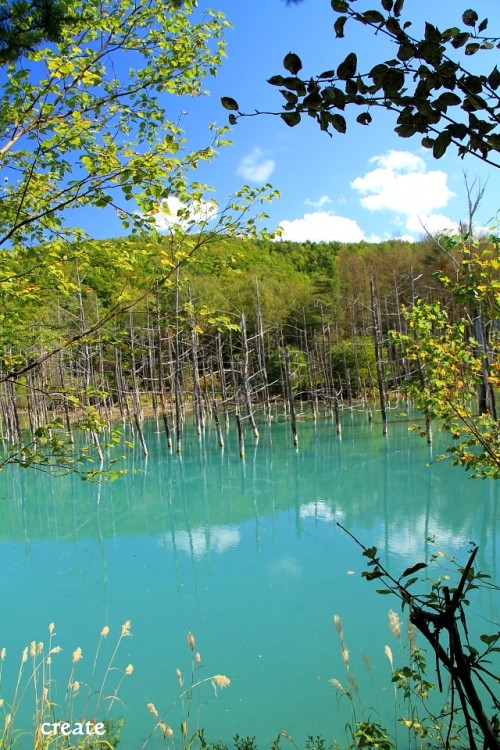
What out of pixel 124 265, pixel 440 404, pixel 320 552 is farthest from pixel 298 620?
pixel 124 265

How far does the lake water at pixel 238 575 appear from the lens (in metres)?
3.92

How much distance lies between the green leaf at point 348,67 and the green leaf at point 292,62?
71 mm

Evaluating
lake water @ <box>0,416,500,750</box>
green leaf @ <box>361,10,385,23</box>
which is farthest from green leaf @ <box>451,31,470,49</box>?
lake water @ <box>0,416,500,750</box>

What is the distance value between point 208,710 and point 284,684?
25.4 inches

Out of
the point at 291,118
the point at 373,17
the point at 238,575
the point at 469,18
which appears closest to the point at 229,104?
the point at 291,118

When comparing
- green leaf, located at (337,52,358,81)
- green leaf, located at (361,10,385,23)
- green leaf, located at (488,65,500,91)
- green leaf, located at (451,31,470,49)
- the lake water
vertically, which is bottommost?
the lake water

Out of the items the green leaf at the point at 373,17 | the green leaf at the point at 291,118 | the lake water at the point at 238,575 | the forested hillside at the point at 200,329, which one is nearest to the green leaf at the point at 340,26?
the green leaf at the point at 373,17

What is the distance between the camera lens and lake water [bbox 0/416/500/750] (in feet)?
12.8

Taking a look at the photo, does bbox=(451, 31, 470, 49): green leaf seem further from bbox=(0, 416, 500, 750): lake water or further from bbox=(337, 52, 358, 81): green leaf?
bbox=(0, 416, 500, 750): lake water

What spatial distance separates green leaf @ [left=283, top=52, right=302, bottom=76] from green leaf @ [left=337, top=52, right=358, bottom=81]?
0.07 m

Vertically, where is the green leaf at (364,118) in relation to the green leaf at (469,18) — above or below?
below

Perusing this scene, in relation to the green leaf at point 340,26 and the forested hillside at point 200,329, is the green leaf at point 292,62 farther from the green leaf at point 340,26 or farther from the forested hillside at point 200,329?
the forested hillside at point 200,329

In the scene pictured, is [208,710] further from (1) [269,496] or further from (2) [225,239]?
(1) [269,496]

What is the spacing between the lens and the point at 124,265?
275 cm
